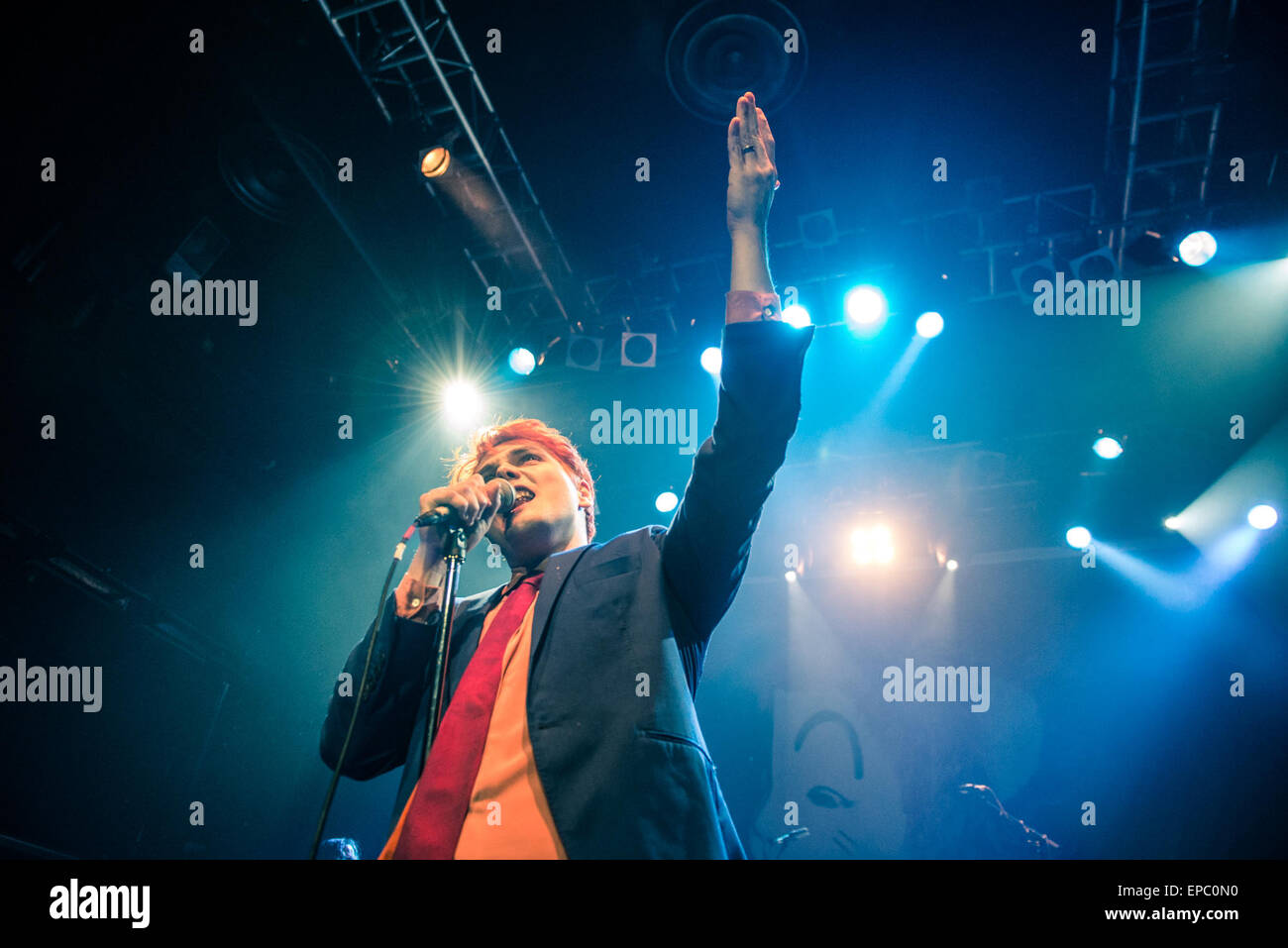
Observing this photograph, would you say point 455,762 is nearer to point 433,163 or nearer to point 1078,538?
point 433,163

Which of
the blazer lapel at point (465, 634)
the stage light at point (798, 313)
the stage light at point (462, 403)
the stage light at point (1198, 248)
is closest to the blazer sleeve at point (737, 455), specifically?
the blazer lapel at point (465, 634)

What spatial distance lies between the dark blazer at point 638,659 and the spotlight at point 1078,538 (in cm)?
783

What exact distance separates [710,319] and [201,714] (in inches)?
207

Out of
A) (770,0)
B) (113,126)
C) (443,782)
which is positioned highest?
(770,0)

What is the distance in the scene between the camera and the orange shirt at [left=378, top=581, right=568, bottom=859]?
4.28 ft

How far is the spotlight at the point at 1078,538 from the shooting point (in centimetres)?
806

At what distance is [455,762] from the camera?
4.78 ft

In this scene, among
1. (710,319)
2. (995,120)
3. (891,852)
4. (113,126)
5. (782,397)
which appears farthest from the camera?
(891,852)

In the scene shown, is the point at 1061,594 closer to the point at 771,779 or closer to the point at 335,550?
the point at 771,779

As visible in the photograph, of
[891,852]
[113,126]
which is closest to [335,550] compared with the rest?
[113,126]

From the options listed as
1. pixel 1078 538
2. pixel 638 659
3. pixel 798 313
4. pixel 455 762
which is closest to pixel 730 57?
pixel 798 313

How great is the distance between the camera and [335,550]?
629cm

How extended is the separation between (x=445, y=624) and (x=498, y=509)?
446mm

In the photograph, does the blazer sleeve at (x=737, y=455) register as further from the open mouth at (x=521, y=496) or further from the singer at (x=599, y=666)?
the open mouth at (x=521, y=496)
